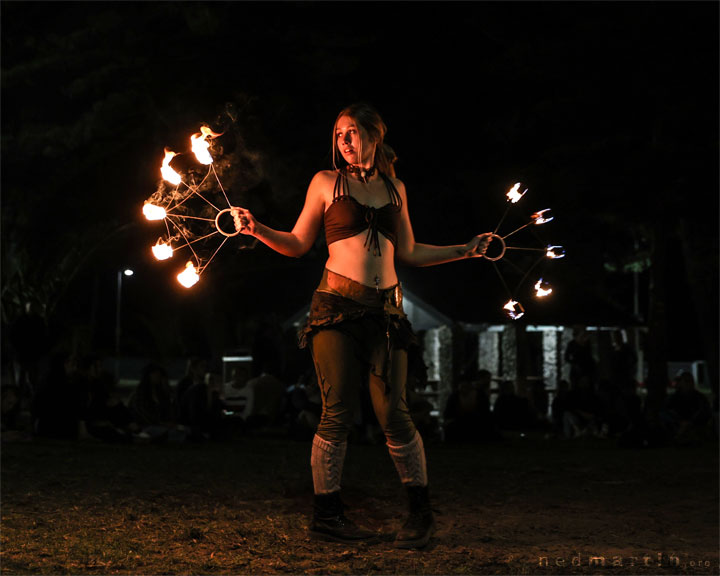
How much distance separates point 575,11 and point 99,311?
142 feet

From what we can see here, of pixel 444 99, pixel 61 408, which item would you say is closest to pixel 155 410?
pixel 61 408

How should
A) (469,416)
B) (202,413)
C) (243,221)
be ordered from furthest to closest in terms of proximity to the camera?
(469,416), (202,413), (243,221)

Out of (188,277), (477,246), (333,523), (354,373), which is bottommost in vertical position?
(333,523)

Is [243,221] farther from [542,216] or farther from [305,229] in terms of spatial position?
[542,216]

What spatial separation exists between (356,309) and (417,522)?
3.83 ft

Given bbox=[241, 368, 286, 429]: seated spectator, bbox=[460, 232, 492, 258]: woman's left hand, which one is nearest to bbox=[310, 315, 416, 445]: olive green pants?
bbox=[460, 232, 492, 258]: woman's left hand

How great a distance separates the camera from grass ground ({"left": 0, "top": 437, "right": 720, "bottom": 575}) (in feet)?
14.4

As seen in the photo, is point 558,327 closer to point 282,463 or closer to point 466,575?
point 282,463

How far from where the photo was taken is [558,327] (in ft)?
63.4

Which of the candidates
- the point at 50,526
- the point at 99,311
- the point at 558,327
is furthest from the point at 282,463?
the point at 99,311

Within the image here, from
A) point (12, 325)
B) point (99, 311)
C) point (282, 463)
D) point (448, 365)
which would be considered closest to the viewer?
point (282, 463)

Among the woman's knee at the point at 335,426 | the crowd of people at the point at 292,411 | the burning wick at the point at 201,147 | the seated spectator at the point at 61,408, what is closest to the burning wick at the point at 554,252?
the woman's knee at the point at 335,426

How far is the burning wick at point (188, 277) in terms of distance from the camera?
4.32 metres

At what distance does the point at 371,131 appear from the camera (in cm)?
462
